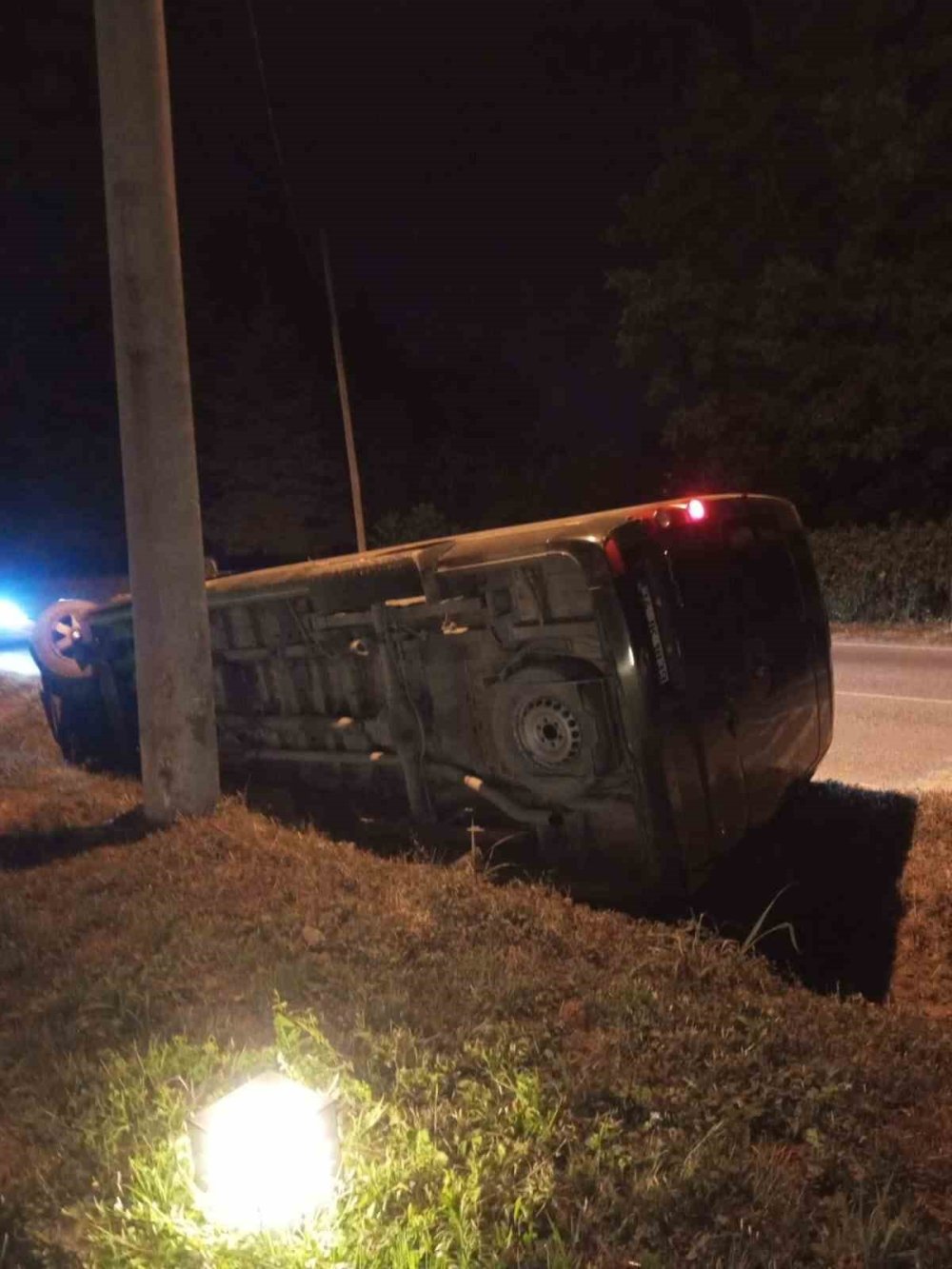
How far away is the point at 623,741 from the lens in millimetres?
4562

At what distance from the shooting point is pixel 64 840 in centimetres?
612

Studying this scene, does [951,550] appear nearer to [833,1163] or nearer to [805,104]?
[805,104]

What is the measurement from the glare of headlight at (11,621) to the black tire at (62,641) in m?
8.31

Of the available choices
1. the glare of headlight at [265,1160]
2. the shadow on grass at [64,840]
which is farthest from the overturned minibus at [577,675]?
the glare of headlight at [265,1160]

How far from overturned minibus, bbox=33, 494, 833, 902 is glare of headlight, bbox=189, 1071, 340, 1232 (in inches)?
88.1

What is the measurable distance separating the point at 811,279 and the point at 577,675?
15.0 m

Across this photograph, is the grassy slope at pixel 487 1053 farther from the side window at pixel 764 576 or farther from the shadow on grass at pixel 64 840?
the side window at pixel 764 576

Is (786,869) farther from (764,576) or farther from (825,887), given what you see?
(764,576)

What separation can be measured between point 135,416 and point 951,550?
523 inches

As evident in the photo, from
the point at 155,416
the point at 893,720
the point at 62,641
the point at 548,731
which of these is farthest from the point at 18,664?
the point at 548,731

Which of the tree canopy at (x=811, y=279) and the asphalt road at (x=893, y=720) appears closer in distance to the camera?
the asphalt road at (x=893, y=720)

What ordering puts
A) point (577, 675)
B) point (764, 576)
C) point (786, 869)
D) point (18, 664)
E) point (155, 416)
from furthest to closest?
point (18, 664) < point (155, 416) < point (786, 869) < point (764, 576) < point (577, 675)

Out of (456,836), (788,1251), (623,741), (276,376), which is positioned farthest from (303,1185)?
(276,376)

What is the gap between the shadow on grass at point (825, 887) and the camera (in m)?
4.91
